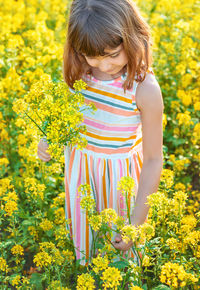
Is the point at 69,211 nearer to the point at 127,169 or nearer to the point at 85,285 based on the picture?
the point at 127,169

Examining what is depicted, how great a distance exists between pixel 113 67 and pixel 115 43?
16cm

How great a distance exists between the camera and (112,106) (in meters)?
1.88

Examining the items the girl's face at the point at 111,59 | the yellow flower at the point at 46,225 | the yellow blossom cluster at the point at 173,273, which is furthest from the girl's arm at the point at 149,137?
the yellow flower at the point at 46,225

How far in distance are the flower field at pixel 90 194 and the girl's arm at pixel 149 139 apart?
82 mm

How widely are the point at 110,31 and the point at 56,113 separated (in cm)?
40

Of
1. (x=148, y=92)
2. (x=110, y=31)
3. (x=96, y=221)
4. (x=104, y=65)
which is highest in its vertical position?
(x=110, y=31)

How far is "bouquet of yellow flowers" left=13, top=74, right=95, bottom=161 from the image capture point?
1.51 meters

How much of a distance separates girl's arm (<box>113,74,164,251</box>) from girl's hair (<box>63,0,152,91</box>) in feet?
0.23

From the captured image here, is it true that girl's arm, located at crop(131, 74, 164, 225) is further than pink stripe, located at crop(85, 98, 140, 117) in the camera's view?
No

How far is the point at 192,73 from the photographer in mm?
3396

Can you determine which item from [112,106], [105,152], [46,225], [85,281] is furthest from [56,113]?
[46,225]

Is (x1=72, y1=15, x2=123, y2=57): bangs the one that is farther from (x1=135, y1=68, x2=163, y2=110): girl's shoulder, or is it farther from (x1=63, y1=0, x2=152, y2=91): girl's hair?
(x1=135, y1=68, x2=163, y2=110): girl's shoulder

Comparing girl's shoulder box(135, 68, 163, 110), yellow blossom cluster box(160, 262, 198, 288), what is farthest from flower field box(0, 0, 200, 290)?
girl's shoulder box(135, 68, 163, 110)

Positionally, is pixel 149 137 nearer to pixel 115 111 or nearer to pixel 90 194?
pixel 115 111
